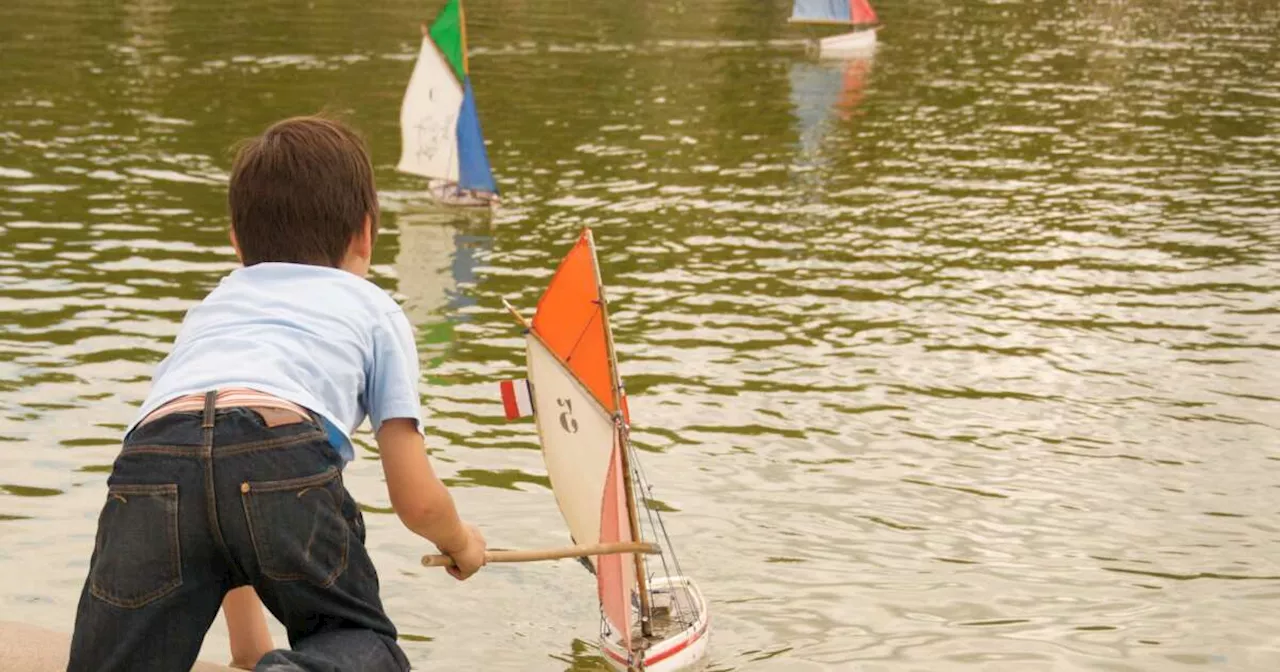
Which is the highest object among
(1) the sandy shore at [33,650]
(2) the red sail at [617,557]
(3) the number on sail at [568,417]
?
(3) the number on sail at [568,417]

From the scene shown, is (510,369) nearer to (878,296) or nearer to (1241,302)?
(878,296)

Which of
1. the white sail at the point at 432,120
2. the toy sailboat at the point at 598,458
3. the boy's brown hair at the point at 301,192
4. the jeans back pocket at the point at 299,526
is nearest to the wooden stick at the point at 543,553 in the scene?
the jeans back pocket at the point at 299,526

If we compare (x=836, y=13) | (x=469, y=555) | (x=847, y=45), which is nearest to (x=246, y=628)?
(x=469, y=555)

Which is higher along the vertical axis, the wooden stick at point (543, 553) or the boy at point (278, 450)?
the boy at point (278, 450)

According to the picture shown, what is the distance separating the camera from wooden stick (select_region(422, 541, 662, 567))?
529 centimetres

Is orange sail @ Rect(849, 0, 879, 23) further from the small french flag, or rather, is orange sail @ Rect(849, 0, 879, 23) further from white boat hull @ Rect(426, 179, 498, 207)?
the small french flag

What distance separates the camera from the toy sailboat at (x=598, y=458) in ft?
27.5

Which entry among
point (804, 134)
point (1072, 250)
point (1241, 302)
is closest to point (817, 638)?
point (1241, 302)

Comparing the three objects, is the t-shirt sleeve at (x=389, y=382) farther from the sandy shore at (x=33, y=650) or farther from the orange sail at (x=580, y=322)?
the orange sail at (x=580, y=322)

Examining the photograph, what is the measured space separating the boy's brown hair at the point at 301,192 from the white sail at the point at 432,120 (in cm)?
1815

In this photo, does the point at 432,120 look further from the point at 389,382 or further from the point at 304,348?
the point at 304,348

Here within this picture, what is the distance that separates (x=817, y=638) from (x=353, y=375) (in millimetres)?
5603

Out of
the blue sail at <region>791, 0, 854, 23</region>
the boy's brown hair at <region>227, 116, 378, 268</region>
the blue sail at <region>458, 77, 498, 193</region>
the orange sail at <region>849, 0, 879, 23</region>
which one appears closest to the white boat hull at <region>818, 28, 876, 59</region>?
the orange sail at <region>849, 0, 879, 23</region>

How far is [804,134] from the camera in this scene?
29141 millimetres
